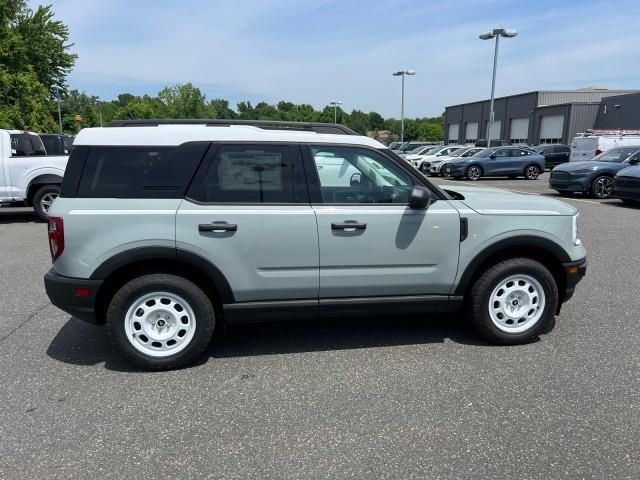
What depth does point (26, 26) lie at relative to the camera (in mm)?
33500

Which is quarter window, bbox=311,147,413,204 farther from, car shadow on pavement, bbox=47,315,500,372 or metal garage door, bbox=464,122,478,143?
metal garage door, bbox=464,122,478,143

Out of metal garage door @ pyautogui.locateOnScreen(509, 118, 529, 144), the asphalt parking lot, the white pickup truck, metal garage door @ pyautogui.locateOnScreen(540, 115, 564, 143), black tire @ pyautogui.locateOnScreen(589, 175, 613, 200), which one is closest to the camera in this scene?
the asphalt parking lot

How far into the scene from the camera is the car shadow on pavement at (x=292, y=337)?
13.3ft

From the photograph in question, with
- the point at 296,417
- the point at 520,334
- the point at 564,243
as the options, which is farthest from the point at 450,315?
the point at 296,417

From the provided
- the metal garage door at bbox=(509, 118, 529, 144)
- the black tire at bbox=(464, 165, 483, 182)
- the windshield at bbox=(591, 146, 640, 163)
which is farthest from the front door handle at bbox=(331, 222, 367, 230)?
the metal garage door at bbox=(509, 118, 529, 144)

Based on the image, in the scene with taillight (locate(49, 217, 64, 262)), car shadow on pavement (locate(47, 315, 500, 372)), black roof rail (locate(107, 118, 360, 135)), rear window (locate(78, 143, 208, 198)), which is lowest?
car shadow on pavement (locate(47, 315, 500, 372))

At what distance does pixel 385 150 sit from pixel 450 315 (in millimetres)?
1965

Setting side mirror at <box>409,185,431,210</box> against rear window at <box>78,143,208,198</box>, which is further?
side mirror at <box>409,185,431,210</box>

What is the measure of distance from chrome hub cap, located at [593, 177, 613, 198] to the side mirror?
13.1 metres

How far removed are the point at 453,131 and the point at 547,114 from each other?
2260 cm

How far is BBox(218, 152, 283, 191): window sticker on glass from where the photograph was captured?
3.75m

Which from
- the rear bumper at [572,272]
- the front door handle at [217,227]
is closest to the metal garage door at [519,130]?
the rear bumper at [572,272]

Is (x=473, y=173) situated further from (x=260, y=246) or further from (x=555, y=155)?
(x=260, y=246)

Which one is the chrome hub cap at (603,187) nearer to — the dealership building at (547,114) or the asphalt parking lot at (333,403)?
the asphalt parking lot at (333,403)
